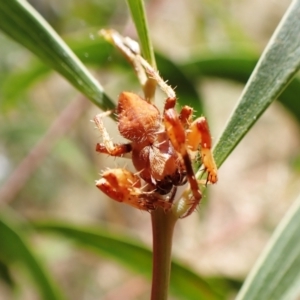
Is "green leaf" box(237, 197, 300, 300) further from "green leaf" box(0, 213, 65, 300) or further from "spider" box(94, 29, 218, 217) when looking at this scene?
"green leaf" box(0, 213, 65, 300)

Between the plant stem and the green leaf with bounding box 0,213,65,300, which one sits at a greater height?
the plant stem

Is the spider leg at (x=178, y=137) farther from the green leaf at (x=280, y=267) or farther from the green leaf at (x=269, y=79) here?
the green leaf at (x=280, y=267)

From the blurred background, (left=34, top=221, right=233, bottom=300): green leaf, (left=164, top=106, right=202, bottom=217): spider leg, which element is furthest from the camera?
the blurred background

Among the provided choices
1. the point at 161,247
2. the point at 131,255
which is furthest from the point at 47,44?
the point at 131,255

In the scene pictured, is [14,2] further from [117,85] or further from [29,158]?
[117,85]

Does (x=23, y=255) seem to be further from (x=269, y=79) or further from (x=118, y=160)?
(x=269, y=79)

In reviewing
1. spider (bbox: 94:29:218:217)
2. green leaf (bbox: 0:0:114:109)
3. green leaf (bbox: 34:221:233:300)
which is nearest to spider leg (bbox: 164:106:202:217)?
spider (bbox: 94:29:218:217)

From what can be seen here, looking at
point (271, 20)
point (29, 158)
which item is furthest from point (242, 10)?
point (29, 158)

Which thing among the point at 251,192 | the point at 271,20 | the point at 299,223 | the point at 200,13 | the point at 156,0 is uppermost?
the point at 299,223
